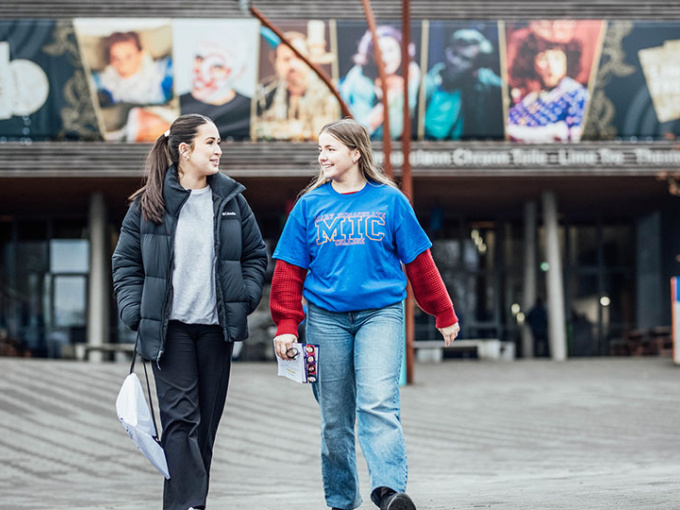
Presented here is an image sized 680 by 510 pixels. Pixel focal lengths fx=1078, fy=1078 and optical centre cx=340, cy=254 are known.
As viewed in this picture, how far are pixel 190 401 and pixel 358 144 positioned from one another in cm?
141

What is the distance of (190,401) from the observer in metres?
4.86

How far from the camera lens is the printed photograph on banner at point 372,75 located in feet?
80.8

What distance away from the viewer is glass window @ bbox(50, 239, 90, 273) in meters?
30.4

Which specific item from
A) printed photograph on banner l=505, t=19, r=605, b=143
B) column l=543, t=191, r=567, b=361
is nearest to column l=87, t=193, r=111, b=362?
printed photograph on banner l=505, t=19, r=605, b=143

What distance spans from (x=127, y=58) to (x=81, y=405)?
1371cm

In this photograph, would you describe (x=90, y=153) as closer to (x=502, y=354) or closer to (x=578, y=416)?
(x=502, y=354)

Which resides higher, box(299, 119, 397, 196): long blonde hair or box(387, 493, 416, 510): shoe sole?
box(299, 119, 397, 196): long blonde hair

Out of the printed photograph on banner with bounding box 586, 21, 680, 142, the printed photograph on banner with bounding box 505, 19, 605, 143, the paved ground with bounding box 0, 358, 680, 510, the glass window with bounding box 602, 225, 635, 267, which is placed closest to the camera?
the paved ground with bounding box 0, 358, 680, 510

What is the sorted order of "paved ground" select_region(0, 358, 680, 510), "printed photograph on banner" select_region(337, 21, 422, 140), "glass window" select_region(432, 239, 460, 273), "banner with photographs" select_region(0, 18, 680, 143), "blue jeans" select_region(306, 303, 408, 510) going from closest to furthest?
"blue jeans" select_region(306, 303, 408, 510), "paved ground" select_region(0, 358, 680, 510), "printed photograph on banner" select_region(337, 21, 422, 140), "banner with photographs" select_region(0, 18, 680, 143), "glass window" select_region(432, 239, 460, 273)

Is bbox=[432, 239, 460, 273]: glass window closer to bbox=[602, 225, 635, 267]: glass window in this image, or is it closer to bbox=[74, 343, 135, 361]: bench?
bbox=[602, 225, 635, 267]: glass window

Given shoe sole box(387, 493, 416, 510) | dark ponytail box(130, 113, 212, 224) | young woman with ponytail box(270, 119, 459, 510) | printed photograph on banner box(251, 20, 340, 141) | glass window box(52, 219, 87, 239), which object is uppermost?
printed photograph on banner box(251, 20, 340, 141)

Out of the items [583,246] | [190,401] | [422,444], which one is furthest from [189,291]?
[583,246]

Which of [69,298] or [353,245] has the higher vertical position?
[353,245]

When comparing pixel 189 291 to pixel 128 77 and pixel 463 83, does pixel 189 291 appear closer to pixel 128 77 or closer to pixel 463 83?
pixel 128 77
